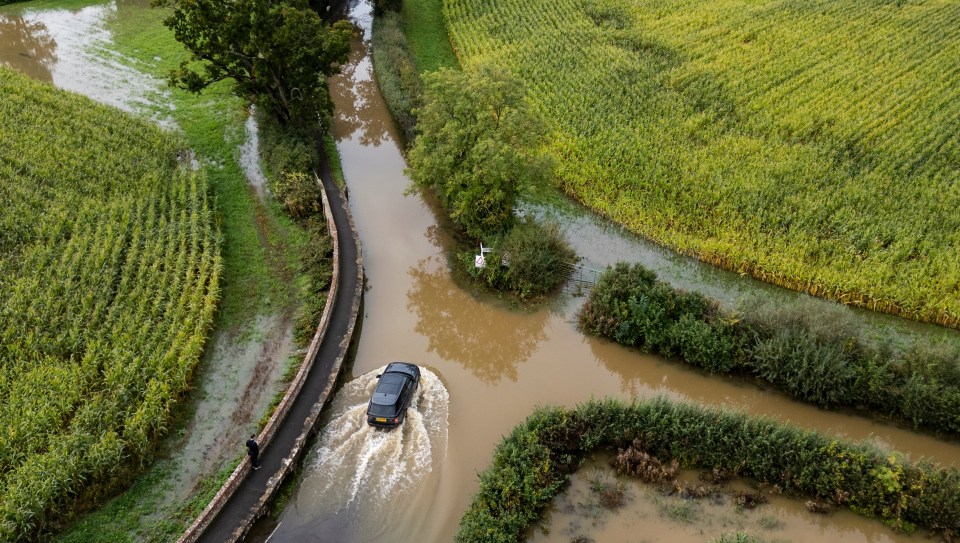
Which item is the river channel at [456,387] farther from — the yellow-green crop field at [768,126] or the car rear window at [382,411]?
the yellow-green crop field at [768,126]

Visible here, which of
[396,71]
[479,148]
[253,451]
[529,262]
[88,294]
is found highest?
[396,71]

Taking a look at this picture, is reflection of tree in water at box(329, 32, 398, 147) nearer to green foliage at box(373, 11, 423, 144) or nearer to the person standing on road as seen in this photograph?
green foliage at box(373, 11, 423, 144)

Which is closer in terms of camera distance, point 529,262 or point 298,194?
point 529,262

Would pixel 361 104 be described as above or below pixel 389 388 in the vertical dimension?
above

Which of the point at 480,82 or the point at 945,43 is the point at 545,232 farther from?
the point at 945,43

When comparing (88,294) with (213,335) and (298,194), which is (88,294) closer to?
(213,335)

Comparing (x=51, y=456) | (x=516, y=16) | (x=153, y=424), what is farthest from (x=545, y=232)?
(x=516, y=16)

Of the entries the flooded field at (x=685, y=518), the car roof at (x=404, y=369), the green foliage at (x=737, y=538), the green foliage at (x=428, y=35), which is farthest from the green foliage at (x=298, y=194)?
the green foliage at (x=737, y=538)

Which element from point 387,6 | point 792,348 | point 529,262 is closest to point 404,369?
point 529,262
